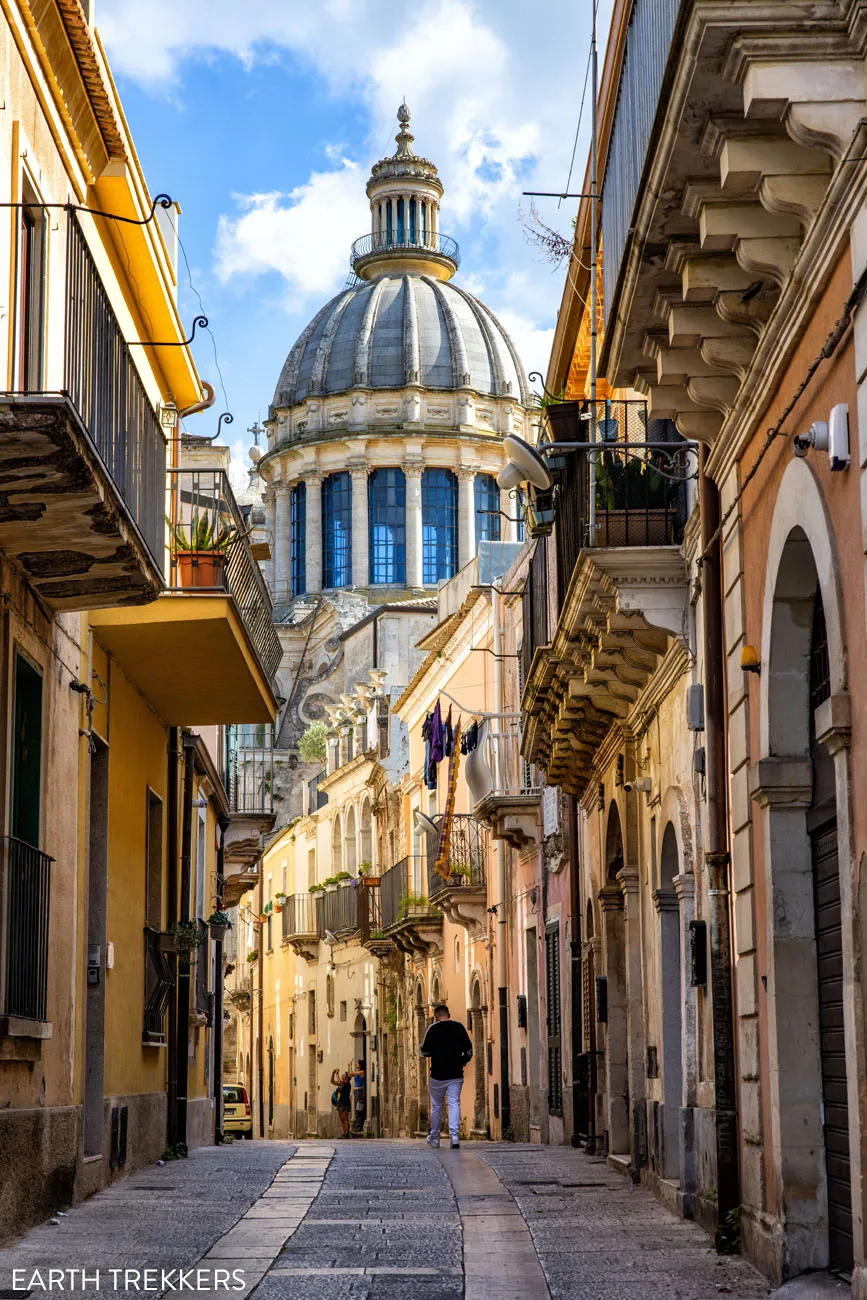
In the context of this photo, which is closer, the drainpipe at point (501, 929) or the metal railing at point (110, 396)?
the metal railing at point (110, 396)

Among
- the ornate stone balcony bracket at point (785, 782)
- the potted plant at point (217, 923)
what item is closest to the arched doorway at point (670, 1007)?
the ornate stone balcony bracket at point (785, 782)

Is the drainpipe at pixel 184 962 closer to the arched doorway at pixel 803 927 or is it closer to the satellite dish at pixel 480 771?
the satellite dish at pixel 480 771

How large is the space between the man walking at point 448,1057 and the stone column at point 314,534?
52499mm

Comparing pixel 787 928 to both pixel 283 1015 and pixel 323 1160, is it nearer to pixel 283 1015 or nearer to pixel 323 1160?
pixel 323 1160

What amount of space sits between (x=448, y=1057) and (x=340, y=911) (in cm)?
2421

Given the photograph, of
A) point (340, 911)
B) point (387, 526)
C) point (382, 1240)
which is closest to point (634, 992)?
point (382, 1240)

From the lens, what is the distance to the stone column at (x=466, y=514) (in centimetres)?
7156

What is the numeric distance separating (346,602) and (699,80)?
61.1 metres

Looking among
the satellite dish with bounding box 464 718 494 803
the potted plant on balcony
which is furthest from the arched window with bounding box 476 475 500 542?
the potted plant on balcony

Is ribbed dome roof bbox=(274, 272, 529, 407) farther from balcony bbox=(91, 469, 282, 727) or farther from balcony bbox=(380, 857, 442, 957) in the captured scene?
balcony bbox=(91, 469, 282, 727)

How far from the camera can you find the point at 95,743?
1377 cm

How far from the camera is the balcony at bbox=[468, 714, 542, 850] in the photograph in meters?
25.8

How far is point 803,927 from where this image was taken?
8727 mm

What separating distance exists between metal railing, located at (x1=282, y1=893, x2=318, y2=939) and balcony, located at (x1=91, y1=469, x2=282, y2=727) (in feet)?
101
